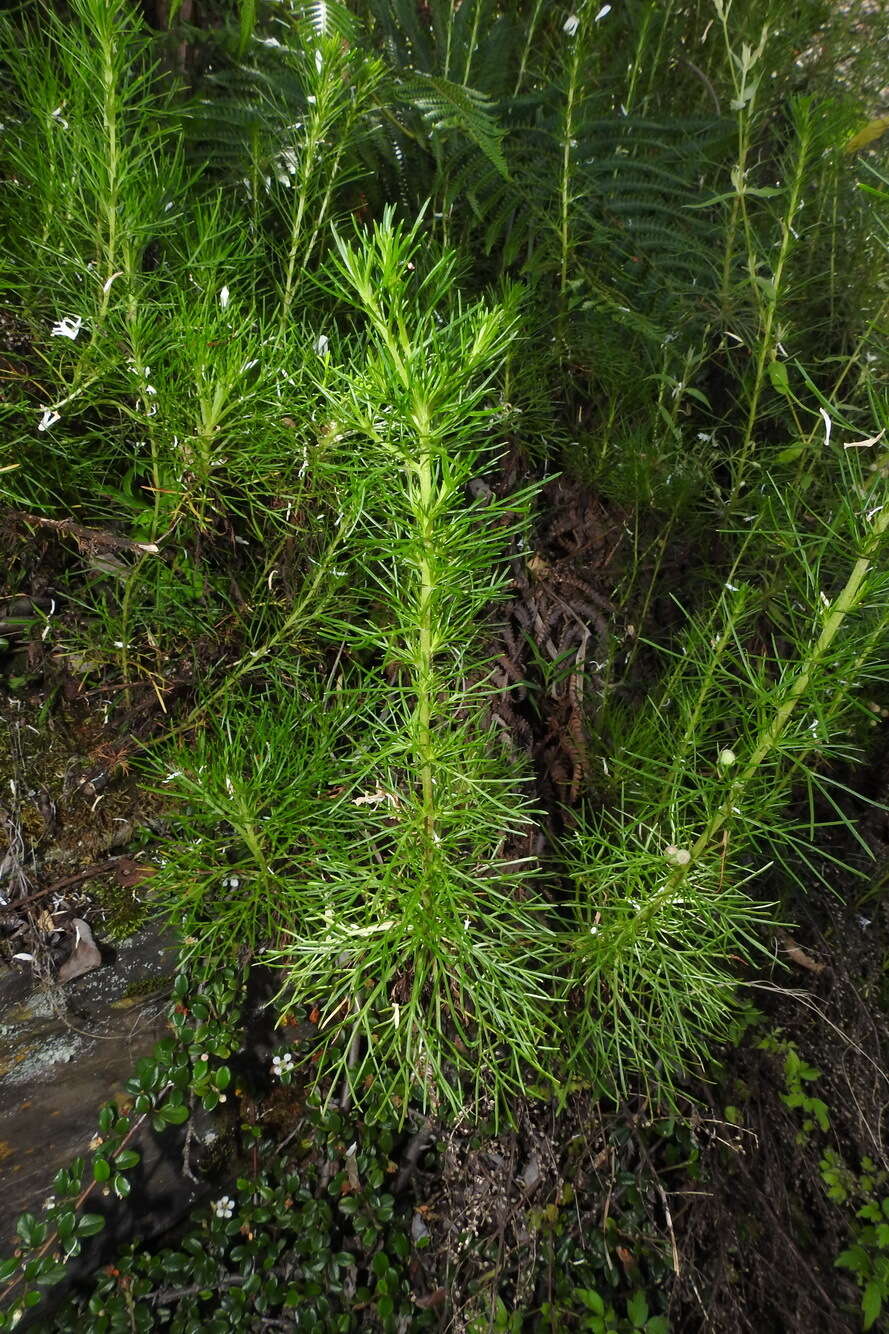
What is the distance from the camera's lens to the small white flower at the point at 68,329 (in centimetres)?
131

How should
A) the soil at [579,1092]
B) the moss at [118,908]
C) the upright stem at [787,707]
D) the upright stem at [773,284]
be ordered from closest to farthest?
the upright stem at [787,707] → the upright stem at [773,284] → the soil at [579,1092] → the moss at [118,908]

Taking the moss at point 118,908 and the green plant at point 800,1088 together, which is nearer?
the moss at point 118,908

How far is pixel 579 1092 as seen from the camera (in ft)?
5.70

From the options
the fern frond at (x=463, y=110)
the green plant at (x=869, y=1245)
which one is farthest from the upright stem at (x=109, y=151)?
the green plant at (x=869, y=1245)

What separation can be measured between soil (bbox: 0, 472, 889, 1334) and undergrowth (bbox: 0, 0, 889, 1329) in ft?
0.22

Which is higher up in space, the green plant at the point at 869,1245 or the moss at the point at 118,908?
the moss at the point at 118,908

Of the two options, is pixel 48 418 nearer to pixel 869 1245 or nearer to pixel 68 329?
pixel 68 329

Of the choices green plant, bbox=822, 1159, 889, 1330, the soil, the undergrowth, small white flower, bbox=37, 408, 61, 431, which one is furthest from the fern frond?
green plant, bbox=822, 1159, 889, 1330

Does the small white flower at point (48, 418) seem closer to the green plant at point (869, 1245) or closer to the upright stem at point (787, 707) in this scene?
the upright stem at point (787, 707)

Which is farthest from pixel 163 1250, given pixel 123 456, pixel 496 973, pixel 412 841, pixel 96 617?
pixel 123 456

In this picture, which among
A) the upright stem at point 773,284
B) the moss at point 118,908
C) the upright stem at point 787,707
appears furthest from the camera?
the moss at point 118,908

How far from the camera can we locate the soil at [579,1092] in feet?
5.24

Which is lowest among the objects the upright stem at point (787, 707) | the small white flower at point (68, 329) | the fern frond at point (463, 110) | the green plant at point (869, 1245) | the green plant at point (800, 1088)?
the green plant at point (869, 1245)

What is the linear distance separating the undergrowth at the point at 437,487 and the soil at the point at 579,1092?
0.22ft
